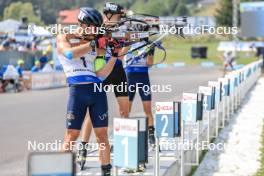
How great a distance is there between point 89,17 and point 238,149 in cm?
590

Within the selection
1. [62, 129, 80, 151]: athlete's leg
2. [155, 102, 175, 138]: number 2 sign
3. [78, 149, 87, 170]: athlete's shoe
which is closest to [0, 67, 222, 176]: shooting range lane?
[78, 149, 87, 170]: athlete's shoe

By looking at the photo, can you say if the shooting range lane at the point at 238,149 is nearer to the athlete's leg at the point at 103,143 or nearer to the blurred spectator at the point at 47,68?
the athlete's leg at the point at 103,143

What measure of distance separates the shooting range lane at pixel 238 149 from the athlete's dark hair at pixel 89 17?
3616mm

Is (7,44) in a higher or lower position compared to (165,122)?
higher

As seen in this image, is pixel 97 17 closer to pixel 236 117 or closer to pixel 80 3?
pixel 236 117

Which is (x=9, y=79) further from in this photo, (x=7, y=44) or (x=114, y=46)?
(x=114, y=46)

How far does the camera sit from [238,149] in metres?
11.8

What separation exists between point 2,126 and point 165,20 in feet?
18.8

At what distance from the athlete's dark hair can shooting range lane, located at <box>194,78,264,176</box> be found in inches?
142

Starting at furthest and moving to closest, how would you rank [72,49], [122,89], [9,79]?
[9,79] < [122,89] < [72,49]

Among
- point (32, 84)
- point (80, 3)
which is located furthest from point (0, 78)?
point (80, 3)

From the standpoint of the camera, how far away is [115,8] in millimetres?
8414

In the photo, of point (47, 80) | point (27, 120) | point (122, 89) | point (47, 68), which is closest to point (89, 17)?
point (122, 89)

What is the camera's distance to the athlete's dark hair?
682cm
